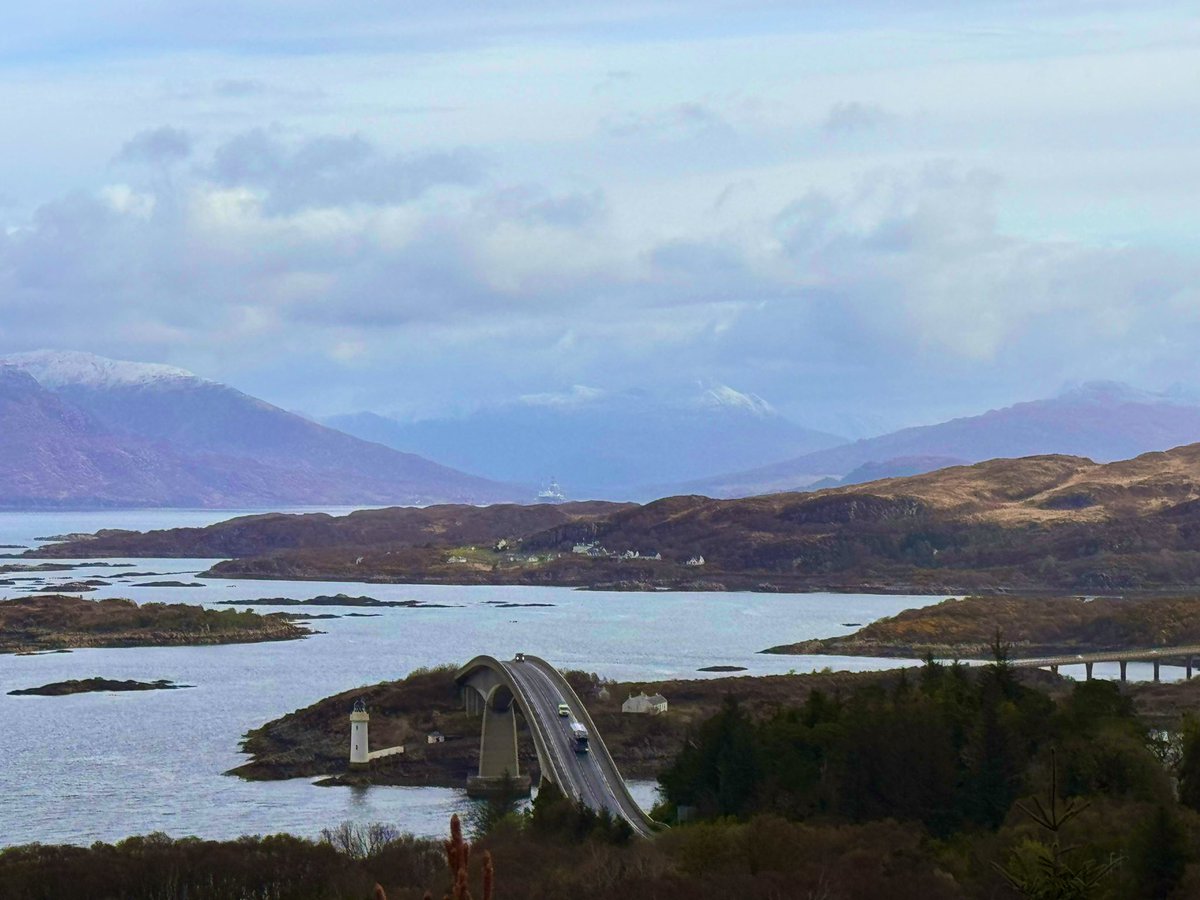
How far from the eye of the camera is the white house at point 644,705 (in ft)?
252

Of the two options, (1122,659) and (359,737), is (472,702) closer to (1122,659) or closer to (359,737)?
(359,737)

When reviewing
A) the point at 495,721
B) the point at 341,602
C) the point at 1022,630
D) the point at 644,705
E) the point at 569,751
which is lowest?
the point at 569,751

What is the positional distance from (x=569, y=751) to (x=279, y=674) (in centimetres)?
4371

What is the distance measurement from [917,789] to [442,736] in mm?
30789

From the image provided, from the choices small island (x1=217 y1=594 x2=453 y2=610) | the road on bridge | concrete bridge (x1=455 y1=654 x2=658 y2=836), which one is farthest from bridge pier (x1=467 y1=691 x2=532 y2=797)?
small island (x1=217 y1=594 x2=453 y2=610)

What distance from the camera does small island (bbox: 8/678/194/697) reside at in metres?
92.7

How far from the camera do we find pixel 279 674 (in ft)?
335

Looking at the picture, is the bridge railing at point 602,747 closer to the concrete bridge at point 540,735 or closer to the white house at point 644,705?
Result: the concrete bridge at point 540,735

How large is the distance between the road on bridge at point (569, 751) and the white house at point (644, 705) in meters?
3.01

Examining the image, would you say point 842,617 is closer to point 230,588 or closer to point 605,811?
point 230,588

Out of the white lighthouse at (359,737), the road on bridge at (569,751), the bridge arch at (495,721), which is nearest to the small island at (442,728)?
the white lighthouse at (359,737)

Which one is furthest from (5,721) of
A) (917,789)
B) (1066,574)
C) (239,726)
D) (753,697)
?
A: (1066,574)

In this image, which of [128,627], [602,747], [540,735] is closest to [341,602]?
[128,627]

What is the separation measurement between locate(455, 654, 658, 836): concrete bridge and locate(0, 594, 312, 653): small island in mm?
49276
